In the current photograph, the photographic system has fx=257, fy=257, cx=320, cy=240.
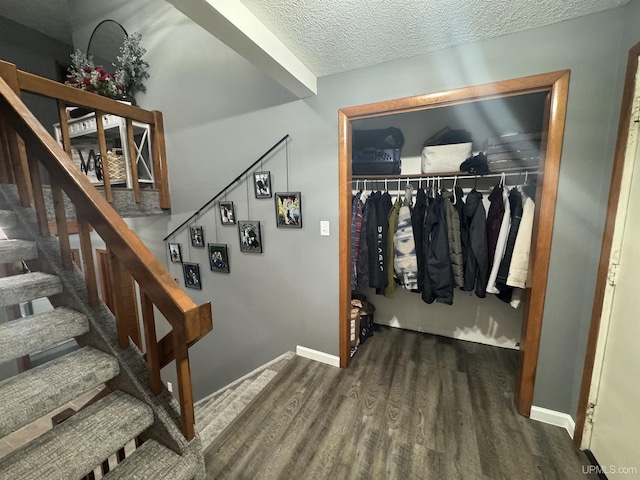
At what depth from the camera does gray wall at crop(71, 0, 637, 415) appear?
4.17 feet

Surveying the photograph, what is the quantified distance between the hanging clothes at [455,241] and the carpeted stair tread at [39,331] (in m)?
2.24

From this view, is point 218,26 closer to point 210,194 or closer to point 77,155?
point 210,194

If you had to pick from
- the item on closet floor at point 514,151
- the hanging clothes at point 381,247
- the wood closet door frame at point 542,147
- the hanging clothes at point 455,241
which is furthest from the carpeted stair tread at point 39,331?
the item on closet floor at point 514,151

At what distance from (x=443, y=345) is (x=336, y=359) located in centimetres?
103

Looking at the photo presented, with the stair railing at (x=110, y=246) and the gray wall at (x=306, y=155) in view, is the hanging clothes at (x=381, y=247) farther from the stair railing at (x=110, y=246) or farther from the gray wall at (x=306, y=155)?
the stair railing at (x=110, y=246)

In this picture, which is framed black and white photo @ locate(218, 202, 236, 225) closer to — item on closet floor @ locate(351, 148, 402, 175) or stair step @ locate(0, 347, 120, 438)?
item on closet floor @ locate(351, 148, 402, 175)

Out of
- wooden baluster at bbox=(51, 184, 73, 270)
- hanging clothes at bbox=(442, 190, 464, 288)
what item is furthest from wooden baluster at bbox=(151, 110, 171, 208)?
hanging clothes at bbox=(442, 190, 464, 288)

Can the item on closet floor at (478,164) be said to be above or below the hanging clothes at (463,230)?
above

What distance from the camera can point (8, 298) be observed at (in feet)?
3.67

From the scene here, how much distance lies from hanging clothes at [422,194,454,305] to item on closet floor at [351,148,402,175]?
440mm

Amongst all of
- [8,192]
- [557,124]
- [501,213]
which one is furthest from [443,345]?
[8,192]

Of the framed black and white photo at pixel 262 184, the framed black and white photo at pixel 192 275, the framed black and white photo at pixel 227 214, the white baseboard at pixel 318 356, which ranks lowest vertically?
the white baseboard at pixel 318 356

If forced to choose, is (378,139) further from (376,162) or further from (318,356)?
(318,356)

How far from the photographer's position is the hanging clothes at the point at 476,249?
1.84 meters
